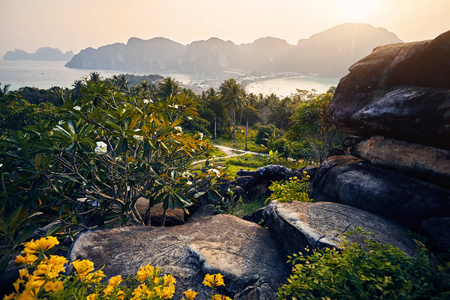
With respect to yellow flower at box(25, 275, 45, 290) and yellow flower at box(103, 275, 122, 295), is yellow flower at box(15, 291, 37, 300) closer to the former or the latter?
yellow flower at box(25, 275, 45, 290)

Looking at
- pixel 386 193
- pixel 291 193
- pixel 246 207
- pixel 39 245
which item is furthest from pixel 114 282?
pixel 246 207

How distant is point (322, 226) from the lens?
13.8 ft

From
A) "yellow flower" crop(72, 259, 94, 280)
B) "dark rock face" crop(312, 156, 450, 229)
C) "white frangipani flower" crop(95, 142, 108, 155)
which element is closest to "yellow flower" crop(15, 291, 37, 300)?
"yellow flower" crop(72, 259, 94, 280)

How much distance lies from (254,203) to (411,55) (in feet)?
22.6

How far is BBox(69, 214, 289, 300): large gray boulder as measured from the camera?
3.46m

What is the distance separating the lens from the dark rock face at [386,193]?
468 centimetres

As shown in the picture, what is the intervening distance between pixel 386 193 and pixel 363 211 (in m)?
0.72

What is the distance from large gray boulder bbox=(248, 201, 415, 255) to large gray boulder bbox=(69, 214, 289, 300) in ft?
1.26

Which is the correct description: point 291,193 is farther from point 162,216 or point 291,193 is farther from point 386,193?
point 162,216

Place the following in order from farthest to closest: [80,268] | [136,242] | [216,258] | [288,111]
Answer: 1. [288,111]
2. [136,242]
3. [216,258]
4. [80,268]

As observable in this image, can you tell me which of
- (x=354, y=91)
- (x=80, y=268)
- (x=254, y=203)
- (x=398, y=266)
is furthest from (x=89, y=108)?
(x=354, y=91)

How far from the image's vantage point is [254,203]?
902cm

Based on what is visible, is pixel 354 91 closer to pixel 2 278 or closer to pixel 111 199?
pixel 111 199

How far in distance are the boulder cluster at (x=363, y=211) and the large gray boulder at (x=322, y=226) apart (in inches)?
0.9
